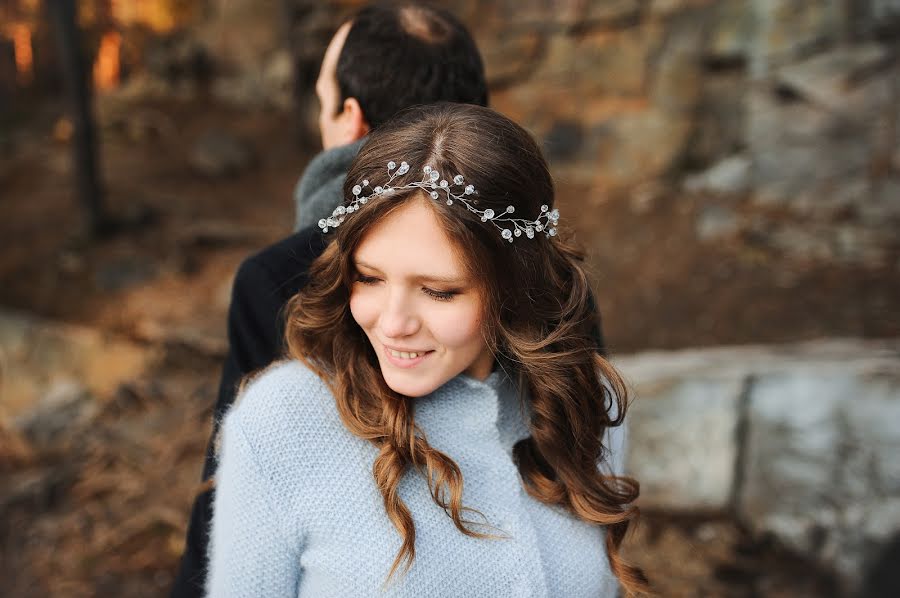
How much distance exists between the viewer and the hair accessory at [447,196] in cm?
135

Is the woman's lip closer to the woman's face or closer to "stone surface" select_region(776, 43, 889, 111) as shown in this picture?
the woman's face

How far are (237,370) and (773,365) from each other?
2.96m

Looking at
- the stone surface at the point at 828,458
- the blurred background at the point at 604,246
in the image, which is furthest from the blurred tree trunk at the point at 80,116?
the stone surface at the point at 828,458

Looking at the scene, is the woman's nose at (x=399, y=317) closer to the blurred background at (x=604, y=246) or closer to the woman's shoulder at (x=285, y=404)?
the woman's shoulder at (x=285, y=404)

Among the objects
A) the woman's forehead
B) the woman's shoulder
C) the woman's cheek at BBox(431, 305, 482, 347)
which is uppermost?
the woman's forehead

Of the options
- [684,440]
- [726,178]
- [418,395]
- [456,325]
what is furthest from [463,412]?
[726,178]

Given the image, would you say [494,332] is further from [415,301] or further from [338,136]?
[338,136]

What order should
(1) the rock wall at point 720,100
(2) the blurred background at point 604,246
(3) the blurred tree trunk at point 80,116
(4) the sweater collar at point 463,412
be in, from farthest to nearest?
1. (3) the blurred tree trunk at point 80,116
2. (1) the rock wall at point 720,100
3. (2) the blurred background at point 604,246
4. (4) the sweater collar at point 463,412

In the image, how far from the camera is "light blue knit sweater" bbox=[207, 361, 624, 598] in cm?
141

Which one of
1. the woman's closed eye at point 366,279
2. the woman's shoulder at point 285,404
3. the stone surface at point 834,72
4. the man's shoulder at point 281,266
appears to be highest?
the woman's closed eye at point 366,279

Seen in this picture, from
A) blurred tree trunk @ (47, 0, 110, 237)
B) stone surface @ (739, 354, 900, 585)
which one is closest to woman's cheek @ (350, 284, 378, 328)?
stone surface @ (739, 354, 900, 585)

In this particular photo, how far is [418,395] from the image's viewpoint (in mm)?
1486

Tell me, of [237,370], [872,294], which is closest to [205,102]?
[872,294]

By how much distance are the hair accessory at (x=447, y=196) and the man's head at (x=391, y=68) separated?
0.52 m
